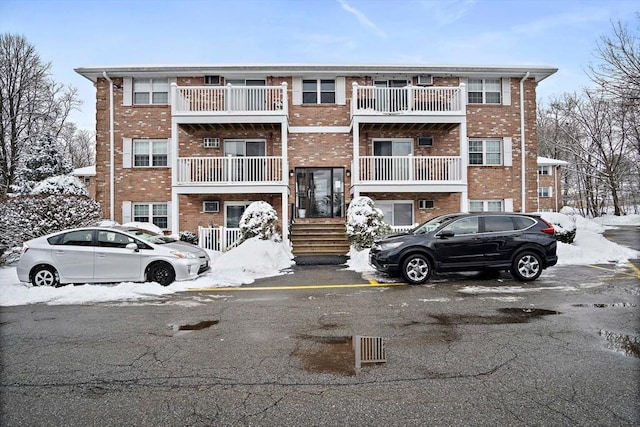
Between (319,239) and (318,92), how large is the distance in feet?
21.8

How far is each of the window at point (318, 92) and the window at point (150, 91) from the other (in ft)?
19.6

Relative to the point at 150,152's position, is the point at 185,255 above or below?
below

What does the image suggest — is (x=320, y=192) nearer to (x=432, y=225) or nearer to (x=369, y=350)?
(x=432, y=225)

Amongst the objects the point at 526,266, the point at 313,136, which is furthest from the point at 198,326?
the point at 313,136

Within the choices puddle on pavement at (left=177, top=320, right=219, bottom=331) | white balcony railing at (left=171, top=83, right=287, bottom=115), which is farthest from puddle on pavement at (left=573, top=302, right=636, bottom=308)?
white balcony railing at (left=171, top=83, right=287, bottom=115)

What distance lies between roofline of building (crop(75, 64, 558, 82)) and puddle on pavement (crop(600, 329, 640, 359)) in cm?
1325

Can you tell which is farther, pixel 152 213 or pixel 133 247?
pixel 152 213

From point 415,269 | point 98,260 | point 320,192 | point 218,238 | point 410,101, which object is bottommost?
point 415,269

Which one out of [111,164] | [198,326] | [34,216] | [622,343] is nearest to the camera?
[622,343]

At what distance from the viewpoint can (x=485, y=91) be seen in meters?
16.8

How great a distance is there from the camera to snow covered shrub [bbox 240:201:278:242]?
495 inches

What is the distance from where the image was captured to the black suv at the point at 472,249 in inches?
345

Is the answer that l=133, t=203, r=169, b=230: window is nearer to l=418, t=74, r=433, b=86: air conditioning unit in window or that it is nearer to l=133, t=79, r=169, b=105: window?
l=133, t=79, r=169, b=105: window

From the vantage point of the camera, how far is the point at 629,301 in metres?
6.96
